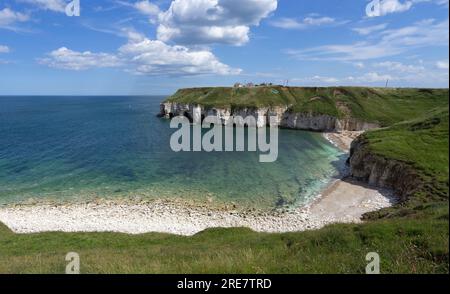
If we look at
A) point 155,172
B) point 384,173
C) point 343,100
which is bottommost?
point 155,172

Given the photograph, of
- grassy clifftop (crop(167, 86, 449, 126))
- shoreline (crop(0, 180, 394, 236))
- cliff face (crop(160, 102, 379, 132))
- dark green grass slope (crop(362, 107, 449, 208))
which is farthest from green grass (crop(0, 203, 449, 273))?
grassy clifftop (crop(167, 86, 449, 126))

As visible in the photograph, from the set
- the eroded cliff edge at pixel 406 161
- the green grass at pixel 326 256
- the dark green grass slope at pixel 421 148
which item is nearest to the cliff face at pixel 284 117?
the dark green grass slope at pixel 421 148

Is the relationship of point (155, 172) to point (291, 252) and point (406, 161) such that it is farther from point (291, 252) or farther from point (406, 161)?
point (291, 252)

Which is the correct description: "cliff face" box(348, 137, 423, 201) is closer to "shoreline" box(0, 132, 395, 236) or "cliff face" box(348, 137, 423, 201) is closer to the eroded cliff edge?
the eroded cliff edge

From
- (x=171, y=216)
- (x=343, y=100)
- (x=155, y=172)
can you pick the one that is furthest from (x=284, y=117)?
(x=171, y=216)
